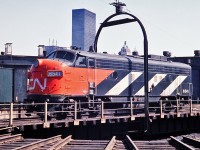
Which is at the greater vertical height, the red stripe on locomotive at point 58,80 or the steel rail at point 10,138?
the red stripe on locomotive at point 58,80

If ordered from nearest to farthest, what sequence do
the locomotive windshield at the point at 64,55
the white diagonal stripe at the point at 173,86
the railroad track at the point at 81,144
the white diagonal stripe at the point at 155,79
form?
1. the railroad track at the point at 81,144
2. the locomotive windshield at the point at 64,55
3. the white diagonal stripe at the point at 155,79
4. the white diagonal stripe at the point at 173,86

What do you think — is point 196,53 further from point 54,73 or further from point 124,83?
point 54,73

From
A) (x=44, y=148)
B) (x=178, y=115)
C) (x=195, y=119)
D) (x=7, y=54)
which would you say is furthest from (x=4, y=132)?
(x=7, y=54)

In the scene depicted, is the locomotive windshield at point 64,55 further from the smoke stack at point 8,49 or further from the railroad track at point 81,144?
the smoke stack at point 8,49

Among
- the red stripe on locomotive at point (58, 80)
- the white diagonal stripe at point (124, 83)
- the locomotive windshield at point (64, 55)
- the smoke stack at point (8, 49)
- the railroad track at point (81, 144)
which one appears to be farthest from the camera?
the smoke stack at point (8, 49)

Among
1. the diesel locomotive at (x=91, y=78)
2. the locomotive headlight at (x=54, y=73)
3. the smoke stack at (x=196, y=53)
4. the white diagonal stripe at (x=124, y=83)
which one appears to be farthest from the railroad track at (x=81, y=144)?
the smoke stack at (x=196, y=53)

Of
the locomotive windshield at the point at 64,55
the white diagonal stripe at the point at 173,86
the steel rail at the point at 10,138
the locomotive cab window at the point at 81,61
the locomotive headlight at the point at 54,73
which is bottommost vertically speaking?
the steel rail at the point at 10,138

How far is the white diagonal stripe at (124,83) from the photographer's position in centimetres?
1838

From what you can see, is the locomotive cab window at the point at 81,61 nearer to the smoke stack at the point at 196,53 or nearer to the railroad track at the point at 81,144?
the railroad track at the point at 81,144

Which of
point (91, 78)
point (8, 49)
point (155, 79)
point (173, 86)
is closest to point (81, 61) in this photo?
point (91, 78)

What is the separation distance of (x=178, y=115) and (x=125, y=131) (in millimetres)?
4479

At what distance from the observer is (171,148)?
414 inches

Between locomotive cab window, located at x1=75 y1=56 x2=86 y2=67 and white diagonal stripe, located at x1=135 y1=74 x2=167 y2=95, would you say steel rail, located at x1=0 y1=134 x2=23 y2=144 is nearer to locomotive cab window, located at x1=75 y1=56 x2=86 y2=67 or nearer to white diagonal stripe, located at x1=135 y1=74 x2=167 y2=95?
locomotive cab window, located at x1=75 y1=56 x2=86 y2=67

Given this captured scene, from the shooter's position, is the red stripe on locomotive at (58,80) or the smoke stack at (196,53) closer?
the red stripe on locomotive at (58,80)
